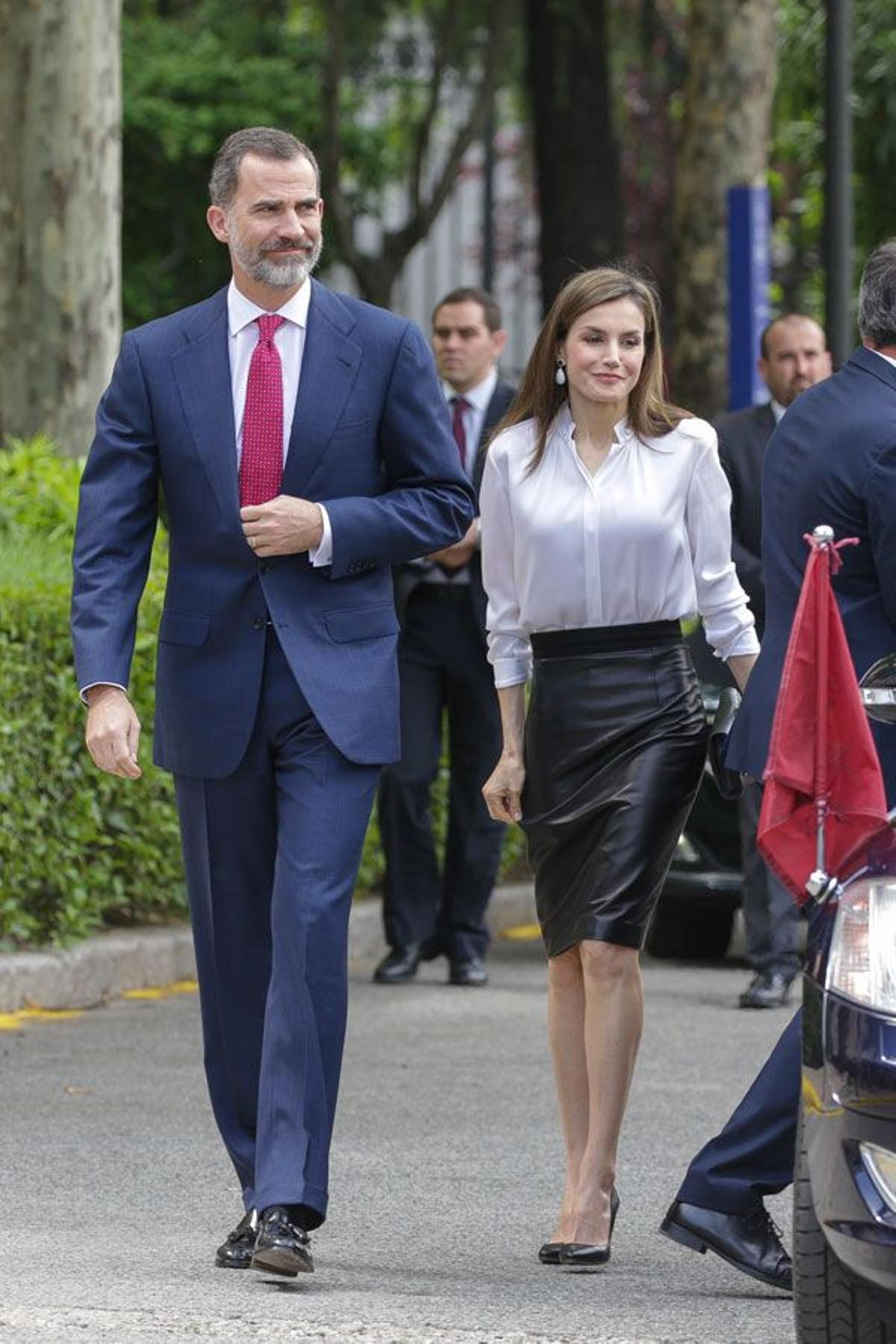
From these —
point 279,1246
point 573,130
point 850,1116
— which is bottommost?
point 279,1246

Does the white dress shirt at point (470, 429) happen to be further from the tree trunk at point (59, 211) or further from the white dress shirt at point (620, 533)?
the white dress shirt at point (620, 533)

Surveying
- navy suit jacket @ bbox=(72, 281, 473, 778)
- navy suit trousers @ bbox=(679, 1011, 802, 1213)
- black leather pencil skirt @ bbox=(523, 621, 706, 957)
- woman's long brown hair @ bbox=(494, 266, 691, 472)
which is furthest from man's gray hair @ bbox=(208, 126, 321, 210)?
navy suit trousers @ bbox=(679, 1011, 802, 1213)

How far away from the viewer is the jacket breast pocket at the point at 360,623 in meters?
5.83

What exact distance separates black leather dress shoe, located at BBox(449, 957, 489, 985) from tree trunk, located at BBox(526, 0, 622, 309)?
42.4 ft

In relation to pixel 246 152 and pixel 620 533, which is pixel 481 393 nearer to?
pixel 620 533

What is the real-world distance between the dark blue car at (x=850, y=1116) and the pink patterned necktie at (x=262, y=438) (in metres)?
1.62

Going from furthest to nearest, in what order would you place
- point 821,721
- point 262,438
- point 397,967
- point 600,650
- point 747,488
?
point 397,967 → point 747,488 → point 600,650 → point 262,438 → point 821,721

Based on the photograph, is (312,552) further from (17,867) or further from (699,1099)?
(17,867)

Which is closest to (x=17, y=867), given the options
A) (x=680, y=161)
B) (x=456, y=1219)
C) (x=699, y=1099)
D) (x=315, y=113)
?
(x=699, y=1099)

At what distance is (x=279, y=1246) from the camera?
217 inches

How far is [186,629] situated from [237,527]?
0.77ft

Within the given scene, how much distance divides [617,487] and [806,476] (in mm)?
704

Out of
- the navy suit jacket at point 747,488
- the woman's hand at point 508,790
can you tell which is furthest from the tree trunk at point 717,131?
the woman's hand at point 508,790

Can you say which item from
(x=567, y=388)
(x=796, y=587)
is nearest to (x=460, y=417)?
(x=567, y=388)
